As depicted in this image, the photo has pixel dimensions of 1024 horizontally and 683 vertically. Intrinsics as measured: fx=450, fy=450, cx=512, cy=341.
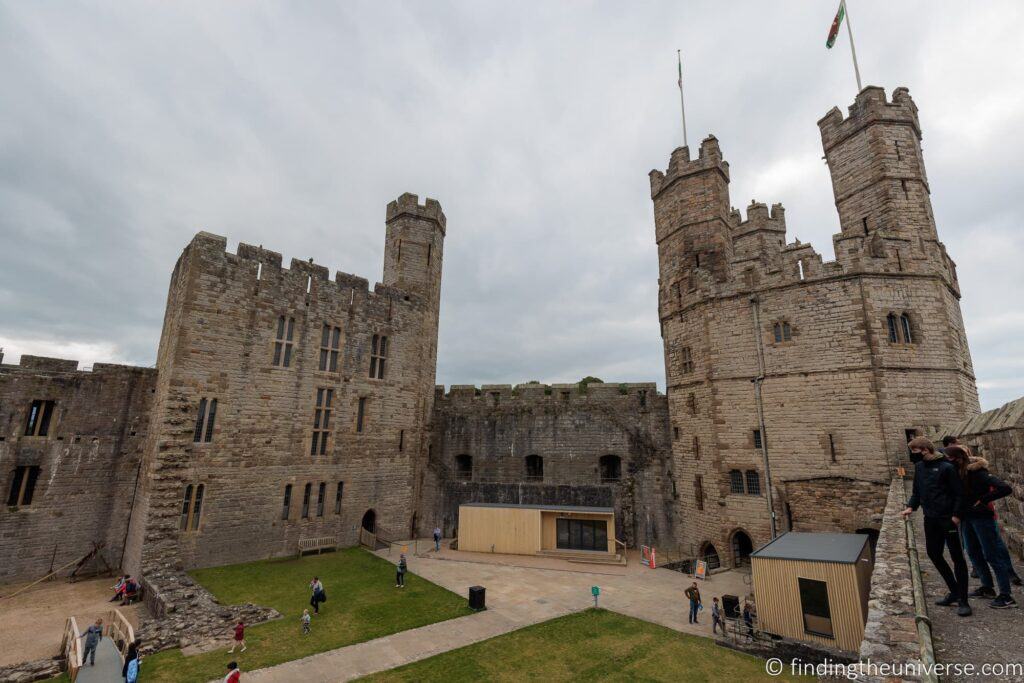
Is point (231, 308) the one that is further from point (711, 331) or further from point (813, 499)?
point (813, 499)

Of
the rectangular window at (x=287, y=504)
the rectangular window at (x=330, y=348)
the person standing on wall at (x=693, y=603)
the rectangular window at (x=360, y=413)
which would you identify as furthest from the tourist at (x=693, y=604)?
the rectangular window at (x=330, y=348)

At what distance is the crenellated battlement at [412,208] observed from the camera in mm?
25141

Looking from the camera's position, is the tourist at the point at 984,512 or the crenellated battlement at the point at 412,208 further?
the crenellated battlement at the point at 412,208

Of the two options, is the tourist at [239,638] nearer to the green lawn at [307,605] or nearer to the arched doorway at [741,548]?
the green lawn at [307,605]

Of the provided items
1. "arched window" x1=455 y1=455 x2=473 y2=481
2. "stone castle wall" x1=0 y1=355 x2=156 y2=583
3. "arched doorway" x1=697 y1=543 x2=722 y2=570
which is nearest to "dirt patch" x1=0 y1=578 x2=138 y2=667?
"stone castle wall" x1=0 y1=355 x2=156 y2=583

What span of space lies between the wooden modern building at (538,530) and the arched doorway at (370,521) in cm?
422

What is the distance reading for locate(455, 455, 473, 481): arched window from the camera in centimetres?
2626

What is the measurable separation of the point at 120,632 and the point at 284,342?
1111cm

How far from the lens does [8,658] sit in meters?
10.9

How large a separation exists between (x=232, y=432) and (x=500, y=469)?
1342 centimetres

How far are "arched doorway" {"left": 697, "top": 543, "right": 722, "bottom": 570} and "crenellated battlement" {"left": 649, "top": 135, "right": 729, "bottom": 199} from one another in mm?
17097

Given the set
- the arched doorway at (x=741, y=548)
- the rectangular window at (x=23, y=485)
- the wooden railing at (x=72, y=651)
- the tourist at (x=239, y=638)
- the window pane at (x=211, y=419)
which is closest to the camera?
the wooden railing at (x=72, y=651)

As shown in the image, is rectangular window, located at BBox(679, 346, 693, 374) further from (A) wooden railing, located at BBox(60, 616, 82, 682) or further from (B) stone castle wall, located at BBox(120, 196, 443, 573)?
(A) wooden railing, located at BBox(60, 616, 82, 682)

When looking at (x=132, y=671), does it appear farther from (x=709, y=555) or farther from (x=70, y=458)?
(x=709, y=555)
